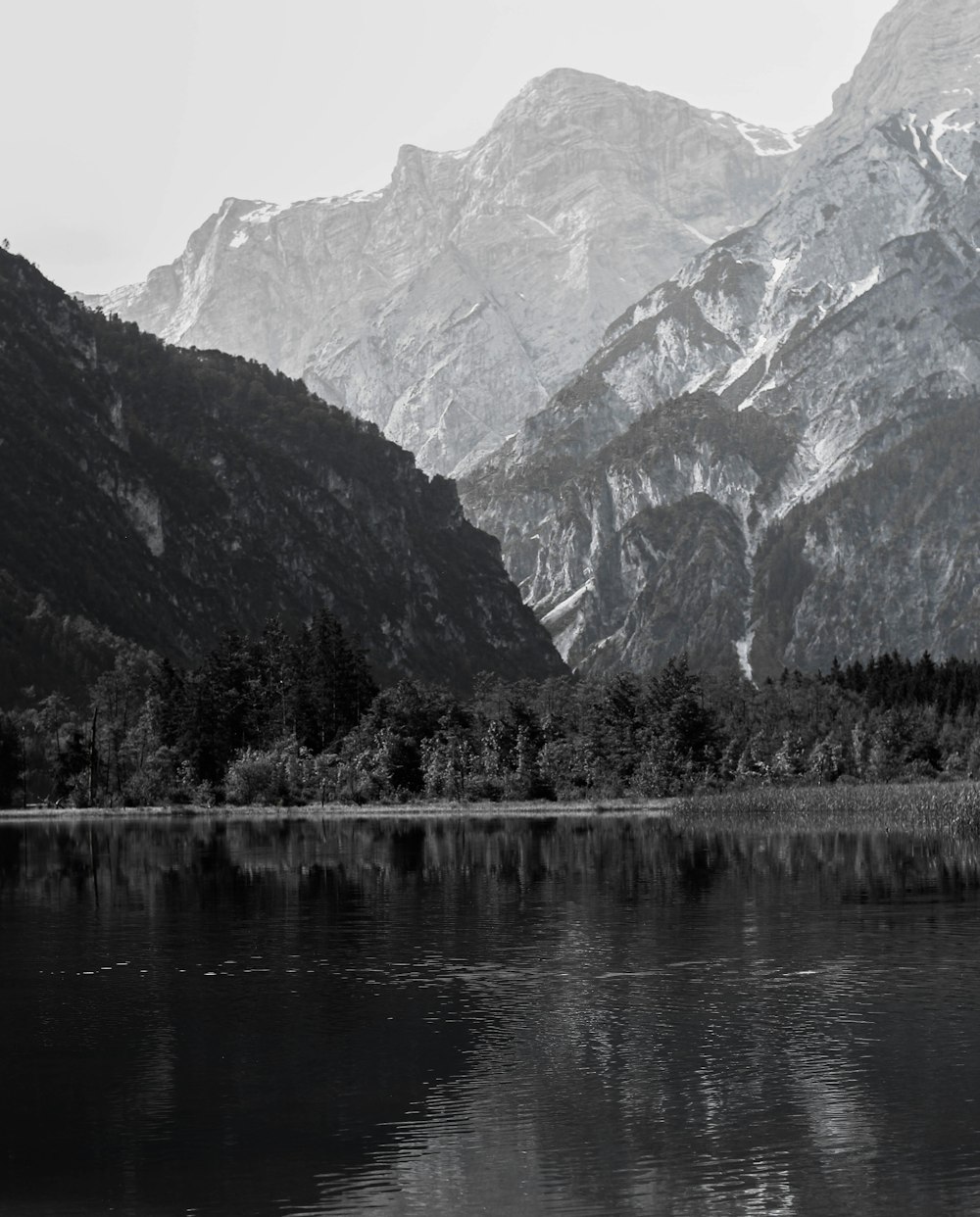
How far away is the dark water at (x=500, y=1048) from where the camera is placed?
3744 centimetres

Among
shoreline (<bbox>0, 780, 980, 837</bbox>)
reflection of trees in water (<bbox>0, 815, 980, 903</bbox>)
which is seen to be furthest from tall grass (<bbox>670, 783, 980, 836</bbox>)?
reflection of trees in water (<bbox>0, 815, 980, 903</bbox>)

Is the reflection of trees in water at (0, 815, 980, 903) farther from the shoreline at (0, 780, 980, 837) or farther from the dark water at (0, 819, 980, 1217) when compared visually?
the shoreline at (0, 780, 980, 837)

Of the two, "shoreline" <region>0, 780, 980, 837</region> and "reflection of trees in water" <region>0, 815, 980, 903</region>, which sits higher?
"shoreline" <region>0, 780, 980, 837</region>

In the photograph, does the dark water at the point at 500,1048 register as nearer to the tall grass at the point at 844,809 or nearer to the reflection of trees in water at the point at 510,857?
the reflection of trees in water at the point at 510,857

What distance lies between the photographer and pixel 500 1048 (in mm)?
51312

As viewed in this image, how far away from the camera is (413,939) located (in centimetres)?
7650

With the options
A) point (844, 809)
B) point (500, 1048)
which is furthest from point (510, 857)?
point (500, 1048)

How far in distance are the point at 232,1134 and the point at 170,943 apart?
36.9m

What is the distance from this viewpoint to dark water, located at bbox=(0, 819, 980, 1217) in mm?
37438

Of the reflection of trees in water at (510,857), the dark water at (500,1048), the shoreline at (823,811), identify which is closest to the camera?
the dark water at (500,1048)

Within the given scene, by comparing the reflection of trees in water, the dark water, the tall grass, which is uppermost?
the tall grass

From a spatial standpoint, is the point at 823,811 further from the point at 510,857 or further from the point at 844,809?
the point at 510,857

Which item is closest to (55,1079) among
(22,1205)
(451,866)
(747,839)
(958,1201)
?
(22,1205)

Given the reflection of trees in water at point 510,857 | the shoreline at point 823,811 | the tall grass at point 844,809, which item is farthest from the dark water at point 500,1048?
the shoreline at point 823,811
